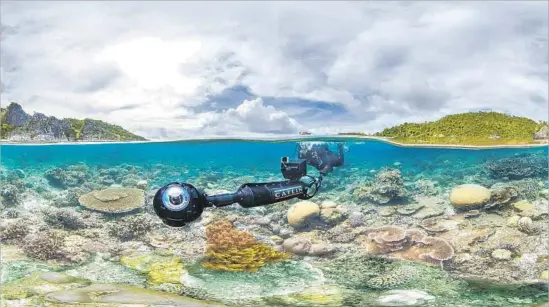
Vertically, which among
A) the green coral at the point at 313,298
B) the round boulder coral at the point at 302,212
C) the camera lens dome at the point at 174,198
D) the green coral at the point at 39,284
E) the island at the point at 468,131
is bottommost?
the green coral at the point at 313,298

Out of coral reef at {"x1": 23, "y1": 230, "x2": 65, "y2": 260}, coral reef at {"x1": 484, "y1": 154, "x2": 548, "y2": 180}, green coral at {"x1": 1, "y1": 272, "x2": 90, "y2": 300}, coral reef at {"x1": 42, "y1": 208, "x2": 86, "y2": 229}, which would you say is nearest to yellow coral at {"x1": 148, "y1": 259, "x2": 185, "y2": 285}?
green coral at {"x1": 1, "y1": 272, "x2": 90, "y2": 300}

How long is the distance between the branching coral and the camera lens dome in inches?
179

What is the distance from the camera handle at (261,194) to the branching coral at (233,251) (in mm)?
2883

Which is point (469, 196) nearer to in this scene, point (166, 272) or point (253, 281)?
point (253, 281)

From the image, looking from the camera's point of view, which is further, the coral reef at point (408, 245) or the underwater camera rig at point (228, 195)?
the coral reef at point (408, 245)

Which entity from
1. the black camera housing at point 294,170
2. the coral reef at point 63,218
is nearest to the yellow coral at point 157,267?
the coral reef at point 63,218

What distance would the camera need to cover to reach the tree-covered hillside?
26.2ft

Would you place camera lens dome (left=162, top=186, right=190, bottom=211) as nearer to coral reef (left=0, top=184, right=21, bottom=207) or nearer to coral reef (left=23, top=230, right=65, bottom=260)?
coral reef (left=23, top=230, right=65, bottom=260)

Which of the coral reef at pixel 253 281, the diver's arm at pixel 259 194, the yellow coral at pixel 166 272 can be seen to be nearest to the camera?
the diver's arm at pixel 259 194

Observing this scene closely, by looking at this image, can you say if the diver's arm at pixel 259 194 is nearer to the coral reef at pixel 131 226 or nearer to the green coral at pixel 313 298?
the green coral at pixel 313 298

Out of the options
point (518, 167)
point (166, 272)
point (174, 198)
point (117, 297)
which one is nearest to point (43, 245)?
point (117, 297)

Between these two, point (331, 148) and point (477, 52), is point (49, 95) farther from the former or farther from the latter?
point (477, 52)

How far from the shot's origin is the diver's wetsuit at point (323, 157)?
6.68m

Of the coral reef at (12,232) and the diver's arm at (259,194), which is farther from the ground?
the diver's arm at (259,194)
